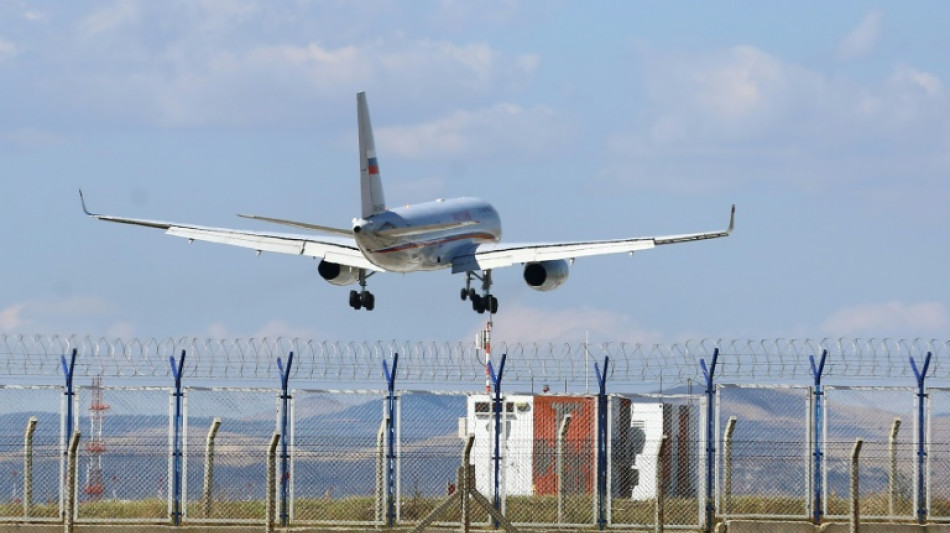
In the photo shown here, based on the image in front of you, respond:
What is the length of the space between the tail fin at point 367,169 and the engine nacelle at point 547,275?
8.42m

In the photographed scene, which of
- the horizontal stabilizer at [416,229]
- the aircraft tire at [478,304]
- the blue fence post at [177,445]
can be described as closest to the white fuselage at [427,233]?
the horizontal stabilizer at [416,229]

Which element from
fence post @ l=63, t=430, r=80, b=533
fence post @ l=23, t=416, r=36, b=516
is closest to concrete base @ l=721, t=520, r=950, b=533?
fence post @ l=63, t=430, r=80, b=533

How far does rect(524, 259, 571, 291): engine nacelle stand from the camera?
220ft

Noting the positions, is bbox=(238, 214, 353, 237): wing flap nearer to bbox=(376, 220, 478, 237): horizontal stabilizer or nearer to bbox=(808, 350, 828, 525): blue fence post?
bbox=(376, 220, 478, 237): horizontal stabilizer

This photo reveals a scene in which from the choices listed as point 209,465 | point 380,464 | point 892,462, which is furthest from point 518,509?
point 892,462

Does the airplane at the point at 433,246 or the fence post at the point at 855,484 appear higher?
the airplane at the point at 433,246

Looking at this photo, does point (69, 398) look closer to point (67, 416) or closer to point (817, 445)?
point (67, 416)

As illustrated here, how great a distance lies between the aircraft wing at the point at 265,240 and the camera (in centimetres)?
6538

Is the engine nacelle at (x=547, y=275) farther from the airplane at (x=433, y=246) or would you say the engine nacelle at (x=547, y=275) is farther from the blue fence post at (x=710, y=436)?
the blue fence post at (x=710, y=436)

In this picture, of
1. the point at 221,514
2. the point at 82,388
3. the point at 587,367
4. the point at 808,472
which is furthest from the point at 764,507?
the point at 82,388

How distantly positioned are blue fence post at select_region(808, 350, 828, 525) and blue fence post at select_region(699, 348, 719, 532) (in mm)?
1724

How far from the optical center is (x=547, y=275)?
66938 mm

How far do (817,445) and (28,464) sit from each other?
44.0 feet

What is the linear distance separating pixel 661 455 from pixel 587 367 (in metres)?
4.63
